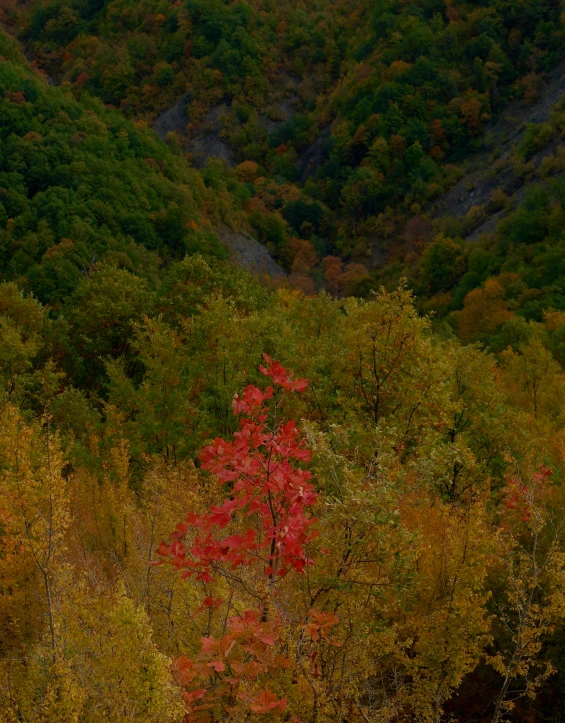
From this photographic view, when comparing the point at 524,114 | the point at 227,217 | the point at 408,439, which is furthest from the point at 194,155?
the point at 408,439

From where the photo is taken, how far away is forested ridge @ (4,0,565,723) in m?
7.31

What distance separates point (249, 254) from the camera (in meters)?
92.1

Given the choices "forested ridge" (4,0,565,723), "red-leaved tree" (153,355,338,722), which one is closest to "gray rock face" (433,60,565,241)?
"forested ridge" (4,0,565,723)

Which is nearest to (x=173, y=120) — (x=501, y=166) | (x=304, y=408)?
(x=501, y=166)

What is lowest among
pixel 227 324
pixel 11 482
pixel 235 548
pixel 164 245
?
pixel 164 245

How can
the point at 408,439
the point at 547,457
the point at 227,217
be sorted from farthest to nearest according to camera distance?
the point at 227,217
the point at 547,457
the point at 408,439

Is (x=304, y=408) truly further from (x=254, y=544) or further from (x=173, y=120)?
(x=173, y=120)

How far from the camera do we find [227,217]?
92.8m

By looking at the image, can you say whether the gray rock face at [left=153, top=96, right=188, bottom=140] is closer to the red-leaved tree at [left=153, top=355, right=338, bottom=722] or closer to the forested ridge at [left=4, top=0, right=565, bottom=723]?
the forested ridge at [left=4, top=0, right=565, bottom=723]

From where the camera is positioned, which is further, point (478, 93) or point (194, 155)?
point (194, 155)

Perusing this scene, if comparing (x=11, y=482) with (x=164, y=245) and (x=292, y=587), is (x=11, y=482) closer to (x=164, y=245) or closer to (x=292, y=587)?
(x=292, y=587)

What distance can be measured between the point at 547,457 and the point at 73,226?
157 ft

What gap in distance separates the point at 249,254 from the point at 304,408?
75.3 meters

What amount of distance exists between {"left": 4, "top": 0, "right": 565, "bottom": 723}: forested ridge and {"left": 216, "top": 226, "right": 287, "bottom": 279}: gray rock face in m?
1.39
